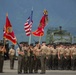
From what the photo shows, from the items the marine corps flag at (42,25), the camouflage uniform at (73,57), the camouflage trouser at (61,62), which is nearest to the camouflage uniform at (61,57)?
the camouflage trouser at (61,62)

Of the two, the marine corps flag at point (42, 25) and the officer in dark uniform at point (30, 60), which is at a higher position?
the marine corps flag at point (42, 25)

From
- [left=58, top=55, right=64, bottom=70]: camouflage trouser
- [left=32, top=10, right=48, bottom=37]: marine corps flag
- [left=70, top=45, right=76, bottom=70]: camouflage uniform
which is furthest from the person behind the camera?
[left=58, top=55, right=64, bottom=70]: camouflage trouser

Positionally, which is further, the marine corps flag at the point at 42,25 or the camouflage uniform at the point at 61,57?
the camouflage uniform at the point at 61,57

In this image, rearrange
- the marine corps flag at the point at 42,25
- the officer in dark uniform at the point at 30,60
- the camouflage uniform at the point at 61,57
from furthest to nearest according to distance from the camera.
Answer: the camouflage uniform at the point at 61,57 < the marine corps flag at the point at 42,25 < the officer in dark uniform at the point at 30,60

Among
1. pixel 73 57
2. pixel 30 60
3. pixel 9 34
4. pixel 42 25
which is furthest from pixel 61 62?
pixel 9 34

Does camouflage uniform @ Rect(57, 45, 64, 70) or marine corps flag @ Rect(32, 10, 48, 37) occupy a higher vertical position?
marine corps flag @ Rect(32, 10, 48, 37)

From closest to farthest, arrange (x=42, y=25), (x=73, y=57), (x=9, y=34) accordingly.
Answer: (x=9, y=34)
(x=42, y=25)
(x=73, y=57)

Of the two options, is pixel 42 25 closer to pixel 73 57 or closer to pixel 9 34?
pixel 9 34

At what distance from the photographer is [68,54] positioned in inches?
998

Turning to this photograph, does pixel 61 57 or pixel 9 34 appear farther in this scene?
pixel 61 57

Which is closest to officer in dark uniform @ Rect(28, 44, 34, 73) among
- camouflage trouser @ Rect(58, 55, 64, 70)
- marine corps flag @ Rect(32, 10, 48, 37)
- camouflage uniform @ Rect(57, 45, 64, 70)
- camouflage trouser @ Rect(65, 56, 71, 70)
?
marine corps flag @ Rect(32, 10, 48, 37)

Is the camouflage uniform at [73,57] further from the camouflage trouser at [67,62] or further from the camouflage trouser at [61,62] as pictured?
the camouflage trouser at [61,62]

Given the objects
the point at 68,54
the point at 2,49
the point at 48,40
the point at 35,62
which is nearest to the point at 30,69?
the point at 35,62

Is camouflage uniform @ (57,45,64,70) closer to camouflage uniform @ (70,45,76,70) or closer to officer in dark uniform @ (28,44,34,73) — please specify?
camouflage uniform @ (70,45,76,70)
